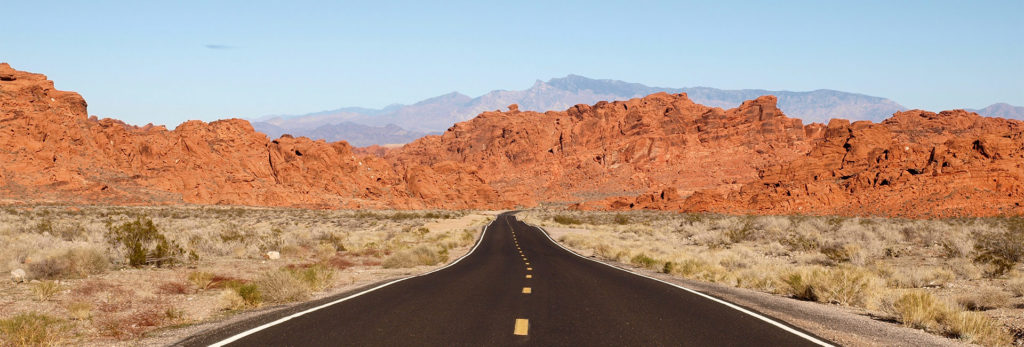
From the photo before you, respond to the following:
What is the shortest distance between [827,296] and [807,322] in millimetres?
3921

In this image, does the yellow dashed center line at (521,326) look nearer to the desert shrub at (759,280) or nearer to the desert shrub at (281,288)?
the desert shrub at (281,288)

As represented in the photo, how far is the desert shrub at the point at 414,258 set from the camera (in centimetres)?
2175

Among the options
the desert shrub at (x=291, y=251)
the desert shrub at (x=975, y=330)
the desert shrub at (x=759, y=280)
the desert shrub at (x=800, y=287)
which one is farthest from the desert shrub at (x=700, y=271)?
the desert shrub at (x=291, y=251)

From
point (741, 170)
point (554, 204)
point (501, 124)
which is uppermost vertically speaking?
point (501, 124)

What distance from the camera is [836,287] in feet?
40.7

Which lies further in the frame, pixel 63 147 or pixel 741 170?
pixel 741 170

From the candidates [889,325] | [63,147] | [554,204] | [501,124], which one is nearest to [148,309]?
[889,325]

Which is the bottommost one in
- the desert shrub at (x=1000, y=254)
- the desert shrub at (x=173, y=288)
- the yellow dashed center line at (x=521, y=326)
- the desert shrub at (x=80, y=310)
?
the desert shrub at (x=173, y=288)

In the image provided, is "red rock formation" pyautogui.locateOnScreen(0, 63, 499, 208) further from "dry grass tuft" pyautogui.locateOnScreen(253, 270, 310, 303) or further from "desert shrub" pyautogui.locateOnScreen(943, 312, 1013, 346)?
"desert shrub" pyautogui.locateOnScreen(943, 312, 1013, 346)

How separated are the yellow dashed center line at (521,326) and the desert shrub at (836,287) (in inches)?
288

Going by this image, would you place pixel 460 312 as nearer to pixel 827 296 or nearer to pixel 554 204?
pixel 827 296

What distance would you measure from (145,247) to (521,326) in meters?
14.2

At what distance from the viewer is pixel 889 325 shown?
9.10 metres

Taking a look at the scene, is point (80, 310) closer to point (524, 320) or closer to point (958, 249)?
point (524, 320)
